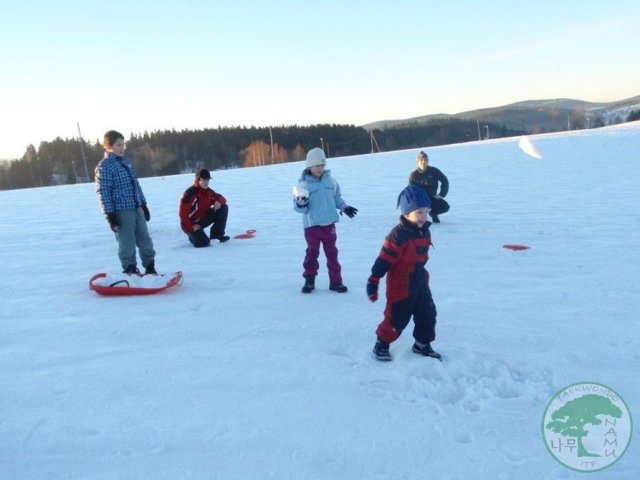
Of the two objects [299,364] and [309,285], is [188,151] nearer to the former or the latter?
[309,285]

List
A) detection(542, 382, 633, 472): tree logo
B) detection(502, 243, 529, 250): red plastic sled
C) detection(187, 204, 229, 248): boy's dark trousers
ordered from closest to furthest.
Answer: detection(542, 382, 633, 472): tree logo < detection(502, 243, 529, 250): red plastic sled < detection(187, 204, 229, 248): boy's dark trousers

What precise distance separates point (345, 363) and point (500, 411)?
46.2 inches

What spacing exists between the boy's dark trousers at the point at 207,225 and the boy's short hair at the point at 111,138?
2.54 meters

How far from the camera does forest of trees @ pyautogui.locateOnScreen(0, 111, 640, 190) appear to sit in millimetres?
79562

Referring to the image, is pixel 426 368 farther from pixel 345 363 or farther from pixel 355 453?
pixel 355 453

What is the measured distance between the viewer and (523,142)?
97.5ft

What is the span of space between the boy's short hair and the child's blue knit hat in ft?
12.6

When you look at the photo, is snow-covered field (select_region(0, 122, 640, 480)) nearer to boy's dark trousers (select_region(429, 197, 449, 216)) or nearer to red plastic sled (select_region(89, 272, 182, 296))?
red plastic sled (select_region(89, 272, 182, 296))

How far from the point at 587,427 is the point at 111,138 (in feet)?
18.3

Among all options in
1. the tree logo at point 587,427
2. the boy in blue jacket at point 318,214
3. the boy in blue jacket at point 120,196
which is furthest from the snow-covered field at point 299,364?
the boy in blue jacket at point 120,196

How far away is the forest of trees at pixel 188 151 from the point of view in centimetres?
7956

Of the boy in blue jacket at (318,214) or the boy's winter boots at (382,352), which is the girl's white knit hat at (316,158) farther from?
the boy's winter boots at (382,352)

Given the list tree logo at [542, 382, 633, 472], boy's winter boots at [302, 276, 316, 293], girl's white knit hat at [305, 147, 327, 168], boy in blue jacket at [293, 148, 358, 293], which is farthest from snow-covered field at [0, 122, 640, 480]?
girl's white knit hat at [305, 147, 327, 168]

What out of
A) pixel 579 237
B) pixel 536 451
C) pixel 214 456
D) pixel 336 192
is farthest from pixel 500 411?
pixel 579 237
